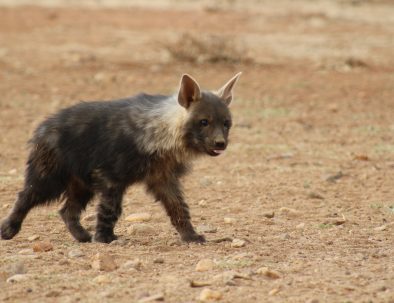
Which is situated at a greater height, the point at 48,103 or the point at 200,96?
the point at 200,96

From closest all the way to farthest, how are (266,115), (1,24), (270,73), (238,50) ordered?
1. (266,115)
2. (270,73)
3. (238,50)
4. (1,24)

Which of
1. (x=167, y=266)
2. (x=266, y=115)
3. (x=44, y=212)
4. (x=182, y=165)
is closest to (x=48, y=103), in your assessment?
(x=266, y=115)

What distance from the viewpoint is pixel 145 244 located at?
26.0 feet

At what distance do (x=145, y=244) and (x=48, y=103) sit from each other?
7.77 m

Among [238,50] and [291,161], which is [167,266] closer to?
[291,161]

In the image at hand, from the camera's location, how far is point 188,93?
26.2ft

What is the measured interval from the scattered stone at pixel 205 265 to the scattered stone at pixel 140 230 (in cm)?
150

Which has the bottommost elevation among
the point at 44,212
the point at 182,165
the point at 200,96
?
the point at 44,212

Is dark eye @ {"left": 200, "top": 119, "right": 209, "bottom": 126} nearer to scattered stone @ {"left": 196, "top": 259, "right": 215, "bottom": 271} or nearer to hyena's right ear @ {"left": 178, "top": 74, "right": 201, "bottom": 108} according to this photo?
hyena's right ear @ {"left": 178, "top": 74, "right": 201, "bottom": 108}

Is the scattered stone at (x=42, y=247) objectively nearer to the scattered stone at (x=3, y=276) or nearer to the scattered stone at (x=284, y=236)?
the scattered stone at (x=3, y=276)

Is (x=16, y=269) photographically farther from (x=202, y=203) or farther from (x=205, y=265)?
(x=202, y=203)

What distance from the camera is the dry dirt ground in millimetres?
6680

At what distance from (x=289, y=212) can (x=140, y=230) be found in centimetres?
149

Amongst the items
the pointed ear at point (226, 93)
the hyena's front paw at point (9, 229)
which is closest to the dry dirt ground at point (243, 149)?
the hyena's front paw at point (9, 229)
